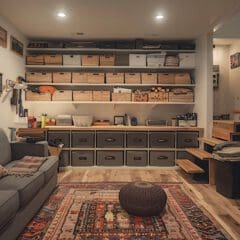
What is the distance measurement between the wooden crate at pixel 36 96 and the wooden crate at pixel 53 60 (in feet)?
1.94

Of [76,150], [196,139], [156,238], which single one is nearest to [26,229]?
[156,238]

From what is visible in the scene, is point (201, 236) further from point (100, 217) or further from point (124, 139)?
point (124, 139)

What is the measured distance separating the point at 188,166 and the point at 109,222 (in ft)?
7.23

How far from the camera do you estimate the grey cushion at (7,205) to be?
2.07 m

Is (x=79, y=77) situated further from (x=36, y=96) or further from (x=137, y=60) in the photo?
(x=137, y=60)

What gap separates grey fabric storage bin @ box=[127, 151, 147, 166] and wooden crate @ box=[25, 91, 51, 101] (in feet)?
5.92

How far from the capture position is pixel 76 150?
5.32 metres

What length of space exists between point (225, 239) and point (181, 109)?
11.9 ft

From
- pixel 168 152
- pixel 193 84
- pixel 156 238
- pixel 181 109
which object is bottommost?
pixel 156 238

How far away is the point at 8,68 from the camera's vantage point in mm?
4590

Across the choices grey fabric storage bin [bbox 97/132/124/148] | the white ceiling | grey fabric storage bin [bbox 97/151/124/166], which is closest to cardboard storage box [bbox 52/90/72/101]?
grey fabric storage bin [bbox 97/132/124/148]

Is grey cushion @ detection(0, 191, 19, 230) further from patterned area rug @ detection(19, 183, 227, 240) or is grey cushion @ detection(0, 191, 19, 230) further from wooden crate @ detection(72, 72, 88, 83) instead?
wooden crate @ detection(72, 72, 88, 83)

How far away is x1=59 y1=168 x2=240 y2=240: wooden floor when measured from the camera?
2996 mm

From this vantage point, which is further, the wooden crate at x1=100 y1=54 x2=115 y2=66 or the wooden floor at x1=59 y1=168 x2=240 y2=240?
the wooden crate at x1=100 y1=54 x2=115 y2=66
